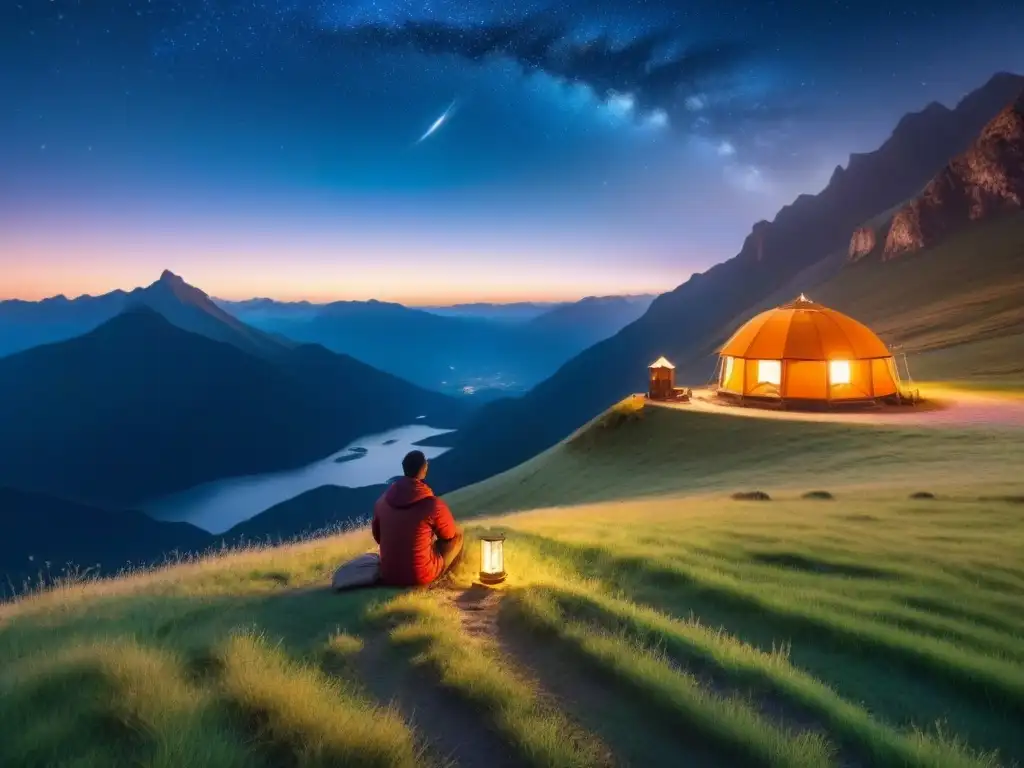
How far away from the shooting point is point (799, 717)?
521 cm

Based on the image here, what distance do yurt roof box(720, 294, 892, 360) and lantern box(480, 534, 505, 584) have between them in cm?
3177

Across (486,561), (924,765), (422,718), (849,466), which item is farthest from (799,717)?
(849,466)

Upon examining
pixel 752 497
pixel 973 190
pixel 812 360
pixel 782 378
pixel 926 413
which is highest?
pixel 973 190

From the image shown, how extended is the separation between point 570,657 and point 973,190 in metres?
174

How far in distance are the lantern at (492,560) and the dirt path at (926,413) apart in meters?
26.6

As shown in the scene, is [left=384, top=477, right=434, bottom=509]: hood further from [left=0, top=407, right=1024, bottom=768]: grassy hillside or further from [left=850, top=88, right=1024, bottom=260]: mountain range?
[left=850, top=88, right=1024, bottom=260]: mountain range

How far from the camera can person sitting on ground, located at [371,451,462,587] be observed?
913cm

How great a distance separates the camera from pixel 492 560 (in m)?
9.23

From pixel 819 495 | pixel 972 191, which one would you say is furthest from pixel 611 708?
pixel 972 191

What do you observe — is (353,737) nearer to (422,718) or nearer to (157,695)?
(422,718)

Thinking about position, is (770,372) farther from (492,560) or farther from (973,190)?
(973,190)

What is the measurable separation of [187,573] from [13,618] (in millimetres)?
3231

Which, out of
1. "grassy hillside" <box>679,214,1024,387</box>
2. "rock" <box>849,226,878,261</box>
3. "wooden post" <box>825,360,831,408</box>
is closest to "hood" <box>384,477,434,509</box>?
"wooden post" <box>825,360,831,408</box>

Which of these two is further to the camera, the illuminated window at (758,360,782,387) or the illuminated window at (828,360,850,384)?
the illuminated window at (758,360,782,387)
